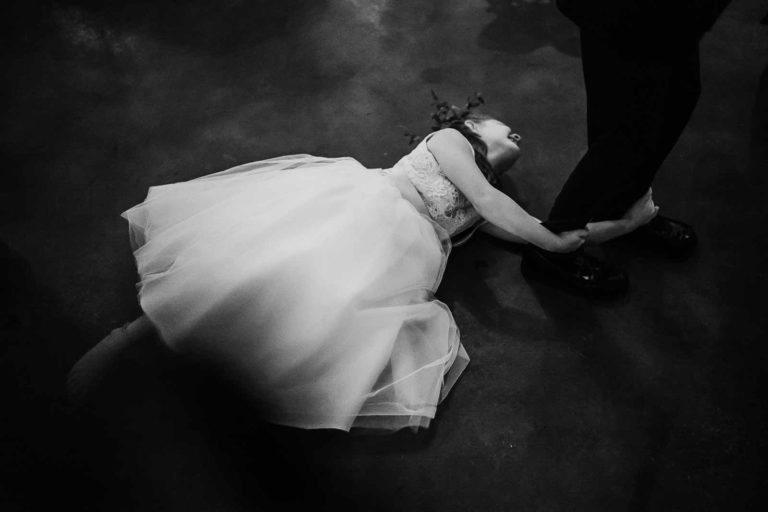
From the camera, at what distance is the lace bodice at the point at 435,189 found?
5.43 feet

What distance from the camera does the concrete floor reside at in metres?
1.38

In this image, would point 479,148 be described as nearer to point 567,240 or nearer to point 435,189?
point 435,189

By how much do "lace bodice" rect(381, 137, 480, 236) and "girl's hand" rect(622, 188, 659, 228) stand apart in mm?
556

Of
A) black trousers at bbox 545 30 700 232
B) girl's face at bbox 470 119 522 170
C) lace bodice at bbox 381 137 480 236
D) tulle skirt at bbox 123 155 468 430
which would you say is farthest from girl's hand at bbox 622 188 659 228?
tulle skirt at bbox 123 155 468 430

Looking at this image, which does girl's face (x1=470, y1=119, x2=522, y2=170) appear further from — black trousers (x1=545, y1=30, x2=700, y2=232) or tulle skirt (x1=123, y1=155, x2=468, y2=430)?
tulle skirt (x1=123, y1=155, x2=468, y2=430)

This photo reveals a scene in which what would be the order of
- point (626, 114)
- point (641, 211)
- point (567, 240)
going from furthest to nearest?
1. point (641, 211)
2. point (567, 240)
3. point (626, 114)

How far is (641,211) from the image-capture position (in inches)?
66.2

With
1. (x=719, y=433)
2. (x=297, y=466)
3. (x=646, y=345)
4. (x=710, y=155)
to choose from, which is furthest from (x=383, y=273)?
(x=710, y=155)

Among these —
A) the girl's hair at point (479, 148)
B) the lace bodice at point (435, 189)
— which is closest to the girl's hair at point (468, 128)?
the girl's hair at point (479, 148)

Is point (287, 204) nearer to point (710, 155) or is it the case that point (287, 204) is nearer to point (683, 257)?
point (683, 257)

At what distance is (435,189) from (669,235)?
36.1 inches

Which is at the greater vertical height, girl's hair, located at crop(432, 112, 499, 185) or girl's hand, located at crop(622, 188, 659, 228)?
girl's hair, located at crop(432, 112, 499, 185)

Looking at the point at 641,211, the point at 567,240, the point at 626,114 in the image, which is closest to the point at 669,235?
the point at 641,211

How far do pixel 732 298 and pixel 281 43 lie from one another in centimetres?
253
